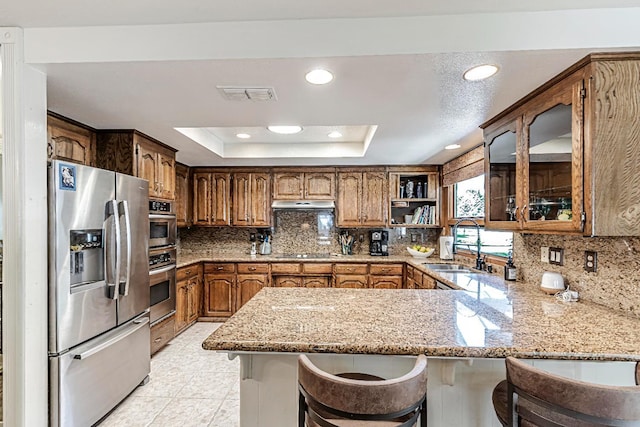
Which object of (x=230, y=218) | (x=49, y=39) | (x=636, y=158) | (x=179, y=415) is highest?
(x=49, y=39)

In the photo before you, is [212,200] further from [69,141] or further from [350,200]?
[69,141]

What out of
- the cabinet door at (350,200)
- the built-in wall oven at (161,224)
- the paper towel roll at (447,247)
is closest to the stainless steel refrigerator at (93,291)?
the built-in wall oven at (161,224)

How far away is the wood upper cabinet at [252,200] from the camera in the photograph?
4.84 meters

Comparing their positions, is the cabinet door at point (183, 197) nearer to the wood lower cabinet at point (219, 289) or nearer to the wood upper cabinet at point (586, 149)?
the wood lower cabinet at point (219, 289)

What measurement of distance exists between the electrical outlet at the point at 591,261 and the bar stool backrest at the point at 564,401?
1.20 m

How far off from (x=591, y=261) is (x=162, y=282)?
3544mm

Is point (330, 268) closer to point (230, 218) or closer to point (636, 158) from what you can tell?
point (230, 218)

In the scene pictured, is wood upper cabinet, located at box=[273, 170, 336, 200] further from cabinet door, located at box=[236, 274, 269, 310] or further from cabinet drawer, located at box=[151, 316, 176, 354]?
cabinet drawer, located at box=[151, 316, 176, 354]

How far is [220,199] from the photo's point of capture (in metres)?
4.86

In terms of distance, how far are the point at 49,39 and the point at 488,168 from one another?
2908mm

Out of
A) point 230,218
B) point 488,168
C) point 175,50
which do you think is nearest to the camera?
point 175,50

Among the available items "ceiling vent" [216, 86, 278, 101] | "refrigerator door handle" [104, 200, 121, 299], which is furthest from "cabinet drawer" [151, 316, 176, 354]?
"ceiling vent" [216, 86, 278, 101]

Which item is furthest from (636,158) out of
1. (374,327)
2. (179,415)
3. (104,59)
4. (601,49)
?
(179,415)

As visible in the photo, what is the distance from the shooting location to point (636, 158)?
5.16 feet
